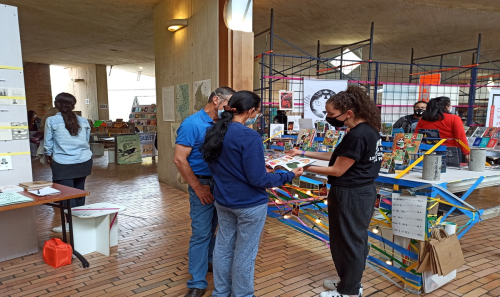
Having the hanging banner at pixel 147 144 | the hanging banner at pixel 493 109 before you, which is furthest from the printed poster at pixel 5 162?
the hanging banner at pixel 493 109

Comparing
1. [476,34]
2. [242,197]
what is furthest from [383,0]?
[242,197]

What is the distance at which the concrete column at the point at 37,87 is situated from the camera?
1234cm

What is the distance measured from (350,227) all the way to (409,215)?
485 mm

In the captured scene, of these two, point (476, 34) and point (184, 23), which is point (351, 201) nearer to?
point (184, 23)

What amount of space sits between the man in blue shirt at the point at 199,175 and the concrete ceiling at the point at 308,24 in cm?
424

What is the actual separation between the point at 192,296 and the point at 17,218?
1.92 m

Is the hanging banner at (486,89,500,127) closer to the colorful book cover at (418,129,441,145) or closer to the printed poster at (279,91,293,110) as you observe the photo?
the printed poster at (279,91,293,110)

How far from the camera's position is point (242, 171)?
1.83 metres

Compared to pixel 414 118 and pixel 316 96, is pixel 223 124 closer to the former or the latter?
pixel 316 96

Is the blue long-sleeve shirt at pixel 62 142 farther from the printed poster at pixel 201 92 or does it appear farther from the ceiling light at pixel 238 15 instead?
the ceiling light at pixel 238 15

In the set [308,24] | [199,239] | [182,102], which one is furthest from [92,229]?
[308,24]

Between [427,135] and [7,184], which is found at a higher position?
[427,135]

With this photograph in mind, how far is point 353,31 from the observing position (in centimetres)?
776

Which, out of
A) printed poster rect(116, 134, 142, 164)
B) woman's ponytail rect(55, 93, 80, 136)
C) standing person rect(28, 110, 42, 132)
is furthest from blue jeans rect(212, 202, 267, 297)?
standing person rect(28, 110, 42, 132)
